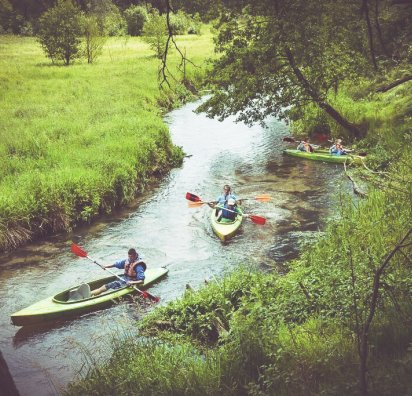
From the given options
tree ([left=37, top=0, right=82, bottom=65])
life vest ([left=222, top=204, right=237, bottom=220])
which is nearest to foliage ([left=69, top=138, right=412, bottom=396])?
life vest ([left=222, top=204, right=237, bottom=220])

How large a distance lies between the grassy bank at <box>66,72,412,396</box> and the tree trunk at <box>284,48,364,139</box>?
26.7 ft

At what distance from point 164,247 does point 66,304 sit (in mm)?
3301

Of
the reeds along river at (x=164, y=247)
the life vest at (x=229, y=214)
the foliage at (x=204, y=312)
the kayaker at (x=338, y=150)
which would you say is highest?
the kayaker at (x=338, y=150)

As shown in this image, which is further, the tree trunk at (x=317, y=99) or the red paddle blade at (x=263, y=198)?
the tree trunk at (x=317, y=99)

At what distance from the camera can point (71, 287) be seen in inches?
365

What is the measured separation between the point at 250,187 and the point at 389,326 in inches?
408

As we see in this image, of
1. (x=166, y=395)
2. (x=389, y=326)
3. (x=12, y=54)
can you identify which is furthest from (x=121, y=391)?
(x=12, y=54)

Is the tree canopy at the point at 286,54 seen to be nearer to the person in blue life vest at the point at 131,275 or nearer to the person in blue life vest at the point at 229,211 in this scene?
the person in blue life vest at the point at 229,211

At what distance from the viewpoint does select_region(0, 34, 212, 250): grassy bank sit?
11555mm

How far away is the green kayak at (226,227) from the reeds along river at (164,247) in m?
0.19

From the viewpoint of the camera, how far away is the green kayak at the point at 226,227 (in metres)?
11.3

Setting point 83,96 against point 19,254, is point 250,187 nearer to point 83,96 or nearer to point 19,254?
point 19,254

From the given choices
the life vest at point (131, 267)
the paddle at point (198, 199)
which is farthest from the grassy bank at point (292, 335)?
the paddle at point (198, 199)

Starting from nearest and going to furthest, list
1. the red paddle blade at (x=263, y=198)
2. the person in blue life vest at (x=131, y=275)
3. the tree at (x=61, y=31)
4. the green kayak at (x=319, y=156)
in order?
the person in blue life vest at (x=131, y=275) → the red paddle blade at (x=263, y=198) → the green kayak at (x=319, y=156) → the tree at (x=61, y=31)
